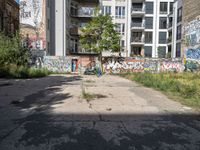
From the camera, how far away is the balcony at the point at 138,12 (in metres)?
42.0

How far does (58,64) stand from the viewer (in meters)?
26.6

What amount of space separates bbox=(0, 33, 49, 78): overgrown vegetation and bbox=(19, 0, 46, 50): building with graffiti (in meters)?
3.29

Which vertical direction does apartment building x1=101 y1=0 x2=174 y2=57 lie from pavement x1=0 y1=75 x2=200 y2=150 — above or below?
above

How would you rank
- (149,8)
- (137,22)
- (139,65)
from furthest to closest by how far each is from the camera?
(149,8), (137,22), (139,65)

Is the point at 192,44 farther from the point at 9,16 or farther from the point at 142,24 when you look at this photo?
the point at 9,16

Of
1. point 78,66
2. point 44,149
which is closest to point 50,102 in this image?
point 44,149

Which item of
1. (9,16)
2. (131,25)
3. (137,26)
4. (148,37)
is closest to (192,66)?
(131,25)

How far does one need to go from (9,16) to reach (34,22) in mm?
3545

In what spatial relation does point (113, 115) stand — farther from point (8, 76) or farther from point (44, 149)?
point (8, 76)

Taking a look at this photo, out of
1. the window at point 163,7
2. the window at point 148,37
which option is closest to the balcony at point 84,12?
the window at point 148,37

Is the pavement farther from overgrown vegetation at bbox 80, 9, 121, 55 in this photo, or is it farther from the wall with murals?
overgrown vegetation at bbox 80, 9, 121, 55

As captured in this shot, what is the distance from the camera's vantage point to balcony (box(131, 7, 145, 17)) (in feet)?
138

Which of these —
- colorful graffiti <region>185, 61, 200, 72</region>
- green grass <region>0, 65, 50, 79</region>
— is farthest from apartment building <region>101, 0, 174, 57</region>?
green grass <region>0, 65, 50, 79</region>

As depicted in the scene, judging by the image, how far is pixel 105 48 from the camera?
2842 cm
